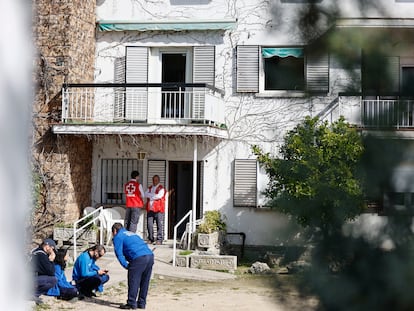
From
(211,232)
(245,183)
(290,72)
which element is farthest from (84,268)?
(290,72)

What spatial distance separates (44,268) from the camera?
41.2 feet

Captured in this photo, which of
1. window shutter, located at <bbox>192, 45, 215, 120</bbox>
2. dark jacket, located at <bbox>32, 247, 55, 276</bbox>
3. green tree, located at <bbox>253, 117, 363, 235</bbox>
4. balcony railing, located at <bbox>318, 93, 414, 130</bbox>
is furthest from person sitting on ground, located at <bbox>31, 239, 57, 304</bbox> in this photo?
balcony railing, located at <bbox>318, 93, 414, 130</bbox>

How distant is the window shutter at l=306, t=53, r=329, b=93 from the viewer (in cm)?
244

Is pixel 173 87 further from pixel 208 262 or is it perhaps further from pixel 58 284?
pixel 58 284

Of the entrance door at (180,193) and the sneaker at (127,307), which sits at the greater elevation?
the entrance door at (180,193)

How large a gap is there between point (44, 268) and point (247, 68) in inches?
385

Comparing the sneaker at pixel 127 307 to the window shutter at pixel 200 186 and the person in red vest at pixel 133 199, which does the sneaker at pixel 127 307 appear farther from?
the window shutter at pixel 200 186

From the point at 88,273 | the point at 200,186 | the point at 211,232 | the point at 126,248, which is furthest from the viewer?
the point at 200,186

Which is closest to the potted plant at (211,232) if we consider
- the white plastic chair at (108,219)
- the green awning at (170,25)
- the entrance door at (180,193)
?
the entrance door at (180,193)

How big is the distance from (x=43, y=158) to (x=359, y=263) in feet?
→ 59.6

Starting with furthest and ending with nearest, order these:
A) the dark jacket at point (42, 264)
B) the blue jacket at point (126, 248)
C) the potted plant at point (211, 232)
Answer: the potted plant at point (211, 232) → the dark jacket at point (42, 264) → the blue jacket at point (126, 248)

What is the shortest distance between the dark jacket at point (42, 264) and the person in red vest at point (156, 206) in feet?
23.4

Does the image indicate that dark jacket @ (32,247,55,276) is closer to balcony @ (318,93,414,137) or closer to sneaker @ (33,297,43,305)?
sneaker @ (33,297,43,305)

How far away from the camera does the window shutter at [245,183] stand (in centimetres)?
2011
